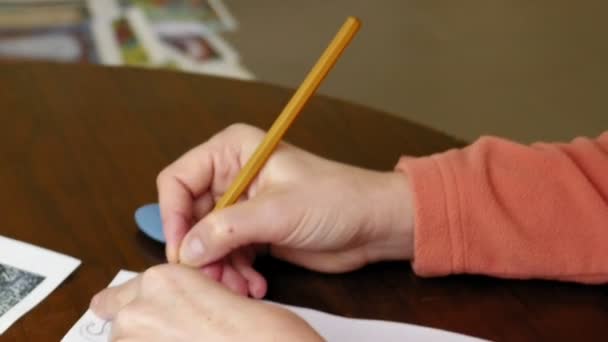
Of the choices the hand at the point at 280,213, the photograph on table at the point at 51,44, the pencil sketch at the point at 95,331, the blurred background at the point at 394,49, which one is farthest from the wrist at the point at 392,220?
the photograph on table at the point at 51,44

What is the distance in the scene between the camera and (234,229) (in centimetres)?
58

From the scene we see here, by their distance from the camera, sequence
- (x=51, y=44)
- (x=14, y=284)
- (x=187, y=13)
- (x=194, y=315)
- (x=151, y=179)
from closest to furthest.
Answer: (x=194, y=315), (x=14, y=284), (x=151, y=179), (x=51, y=44), (x=187, y=13)

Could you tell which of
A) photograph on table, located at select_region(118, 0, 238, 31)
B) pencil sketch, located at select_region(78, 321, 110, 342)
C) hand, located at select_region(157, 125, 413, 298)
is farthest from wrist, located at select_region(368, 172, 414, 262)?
photograph on table, located at select_region(118, 0, 238, 31)

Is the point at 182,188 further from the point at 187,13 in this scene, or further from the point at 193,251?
the point at 187,13

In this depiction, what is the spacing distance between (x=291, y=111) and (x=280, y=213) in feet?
0.27

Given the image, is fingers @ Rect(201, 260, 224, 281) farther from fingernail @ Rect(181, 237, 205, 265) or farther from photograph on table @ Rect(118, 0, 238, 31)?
photograph on table @ Rect(118, 0, 238, 31)

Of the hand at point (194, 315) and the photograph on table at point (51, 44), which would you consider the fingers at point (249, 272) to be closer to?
the hand at point (194, 315)

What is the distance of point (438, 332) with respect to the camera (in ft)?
1.90

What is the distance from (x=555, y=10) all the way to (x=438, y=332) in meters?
1.93

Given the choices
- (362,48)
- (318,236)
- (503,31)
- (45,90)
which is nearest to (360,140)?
(318,236)

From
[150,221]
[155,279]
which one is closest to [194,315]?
[155,279]

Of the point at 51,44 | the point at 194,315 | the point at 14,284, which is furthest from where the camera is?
the point at 51,44

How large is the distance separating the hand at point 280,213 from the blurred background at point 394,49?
119 centimetres

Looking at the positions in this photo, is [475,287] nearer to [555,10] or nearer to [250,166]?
[250,166]
